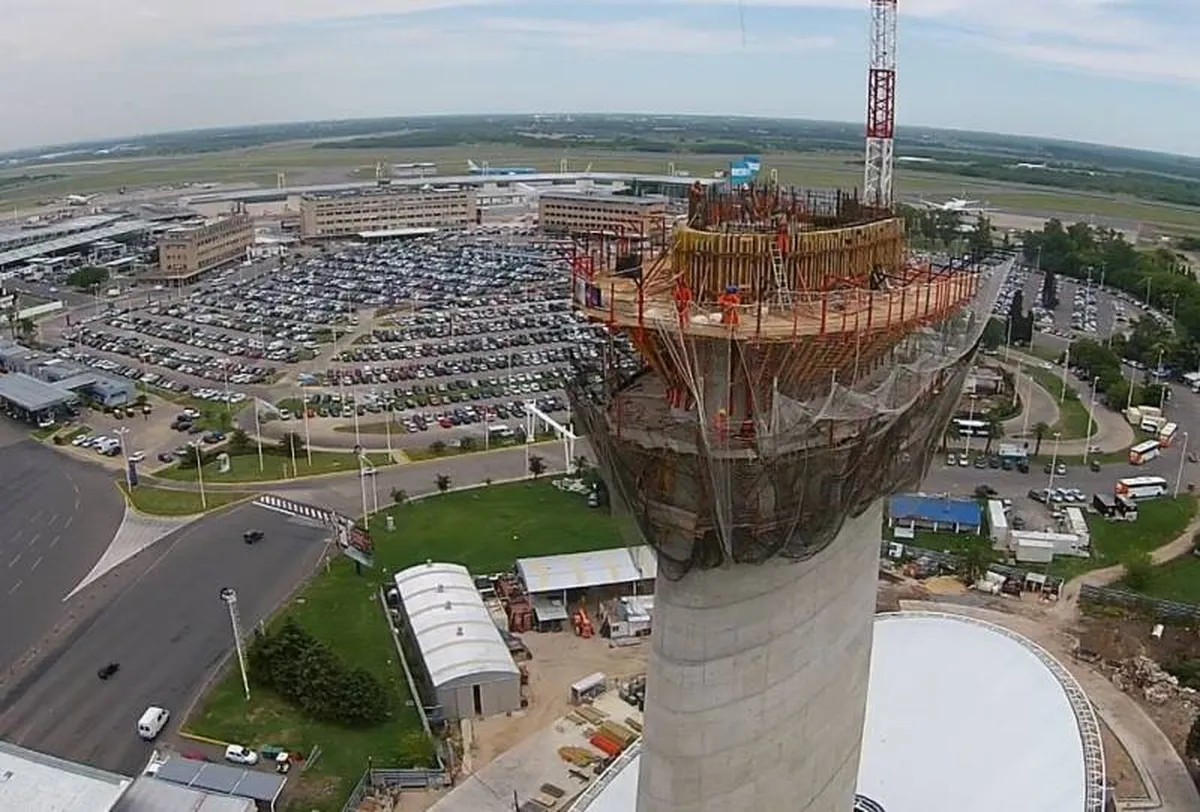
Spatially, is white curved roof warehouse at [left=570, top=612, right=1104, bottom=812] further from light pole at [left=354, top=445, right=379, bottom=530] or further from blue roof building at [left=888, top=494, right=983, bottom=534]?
light pole at [left=354, top=445, right=379, bottom=530]

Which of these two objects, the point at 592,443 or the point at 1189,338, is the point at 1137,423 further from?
the point at 592,443

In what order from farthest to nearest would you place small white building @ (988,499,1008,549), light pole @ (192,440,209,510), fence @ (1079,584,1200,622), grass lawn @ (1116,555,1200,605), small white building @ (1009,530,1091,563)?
light pole @ (192,440,209,510), small white building @ (988,499,1008,549), small white building @ (1009,530,1091,563), grass lawn @ (1116,555,1200,605), fence @ (1079,584,1200,622)

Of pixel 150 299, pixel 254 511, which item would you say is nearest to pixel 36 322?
pixel 150 299

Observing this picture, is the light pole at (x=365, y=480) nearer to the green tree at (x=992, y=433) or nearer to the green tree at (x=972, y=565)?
the green tree at (x=972, y=565)

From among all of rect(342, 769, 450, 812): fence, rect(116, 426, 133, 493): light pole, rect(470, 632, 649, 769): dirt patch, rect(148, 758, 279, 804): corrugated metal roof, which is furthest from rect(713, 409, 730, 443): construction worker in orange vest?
rect(116, 426, 133, 493): light pole

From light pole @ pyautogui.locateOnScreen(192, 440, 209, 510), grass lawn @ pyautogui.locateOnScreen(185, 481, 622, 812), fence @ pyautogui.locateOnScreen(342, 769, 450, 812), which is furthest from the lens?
light pole @ pyautogui.locateOnScreen(192, 440, 209, 510)

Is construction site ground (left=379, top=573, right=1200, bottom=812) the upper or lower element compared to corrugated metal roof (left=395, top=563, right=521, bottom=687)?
lower

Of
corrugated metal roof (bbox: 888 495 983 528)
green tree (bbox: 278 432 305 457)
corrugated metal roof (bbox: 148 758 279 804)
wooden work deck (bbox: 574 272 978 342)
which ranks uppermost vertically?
wooden work deck (bbox: 574 272 978 342)
